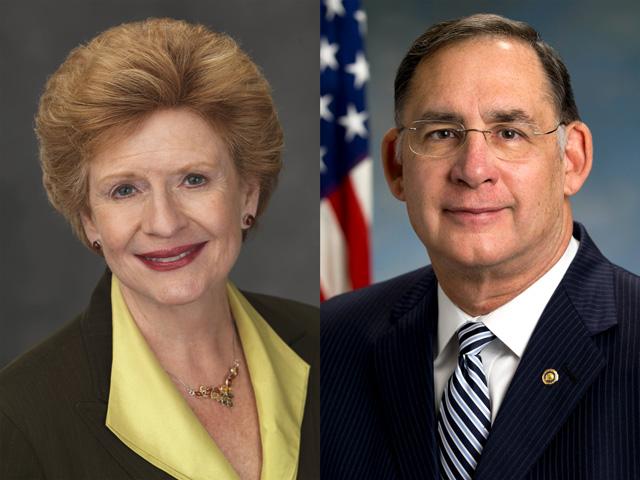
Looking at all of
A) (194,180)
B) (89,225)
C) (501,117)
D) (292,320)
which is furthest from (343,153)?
(89,225)

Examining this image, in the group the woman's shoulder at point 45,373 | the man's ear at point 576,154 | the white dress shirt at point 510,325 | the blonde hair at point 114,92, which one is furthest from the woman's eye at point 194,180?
the man's ear at point 576,154

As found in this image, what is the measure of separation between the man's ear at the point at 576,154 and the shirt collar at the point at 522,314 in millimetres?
185

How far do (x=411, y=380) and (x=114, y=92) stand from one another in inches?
44.8

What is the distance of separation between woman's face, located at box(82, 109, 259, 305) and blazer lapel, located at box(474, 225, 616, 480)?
779mm

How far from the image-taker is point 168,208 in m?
1.86

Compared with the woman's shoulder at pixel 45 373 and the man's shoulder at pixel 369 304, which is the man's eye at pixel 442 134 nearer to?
the man's shoulder at pixel 369 304

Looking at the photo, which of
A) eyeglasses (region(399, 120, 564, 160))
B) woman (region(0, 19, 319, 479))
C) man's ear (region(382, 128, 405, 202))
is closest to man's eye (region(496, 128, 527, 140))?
eyeglasses (region(399, 120, 564, 160))

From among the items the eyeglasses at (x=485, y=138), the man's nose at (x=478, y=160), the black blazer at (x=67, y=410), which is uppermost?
the eyeglasses at (x=485, y=138)

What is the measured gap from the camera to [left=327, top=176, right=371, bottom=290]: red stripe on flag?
376 centimetres

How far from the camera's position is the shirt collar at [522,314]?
238 centimetres

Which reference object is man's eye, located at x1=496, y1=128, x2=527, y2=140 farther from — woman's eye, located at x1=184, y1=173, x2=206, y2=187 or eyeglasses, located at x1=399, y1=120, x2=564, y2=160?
woman's eye, located at x1=184, y1=173, x2=206, y2=187

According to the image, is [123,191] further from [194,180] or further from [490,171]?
[490,171]

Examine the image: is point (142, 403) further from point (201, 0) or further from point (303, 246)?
point (201, 0)

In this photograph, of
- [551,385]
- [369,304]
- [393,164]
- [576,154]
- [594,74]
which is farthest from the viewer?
[594,74]
